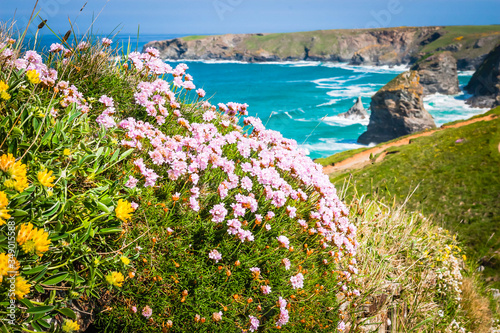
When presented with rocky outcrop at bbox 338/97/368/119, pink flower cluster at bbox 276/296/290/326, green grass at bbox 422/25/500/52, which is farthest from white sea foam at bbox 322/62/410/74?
pink flower cluster at bbox 276/296/290/326

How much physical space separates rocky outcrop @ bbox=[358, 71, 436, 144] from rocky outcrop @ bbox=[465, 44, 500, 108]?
4210 cm

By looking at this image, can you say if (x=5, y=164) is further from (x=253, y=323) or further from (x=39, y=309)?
(x=253, y=323)

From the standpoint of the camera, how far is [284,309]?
2861 millimetres

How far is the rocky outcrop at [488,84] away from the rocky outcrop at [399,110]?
1657 inches

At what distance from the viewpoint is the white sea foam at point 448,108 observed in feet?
290

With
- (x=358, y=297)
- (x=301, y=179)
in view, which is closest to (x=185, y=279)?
(x=301, y=179)

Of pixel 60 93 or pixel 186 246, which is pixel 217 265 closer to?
pixel 186 246

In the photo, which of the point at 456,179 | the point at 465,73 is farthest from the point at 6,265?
the point at 465,73

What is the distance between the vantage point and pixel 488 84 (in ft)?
331

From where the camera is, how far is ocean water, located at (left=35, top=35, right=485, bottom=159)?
7850 centimetres

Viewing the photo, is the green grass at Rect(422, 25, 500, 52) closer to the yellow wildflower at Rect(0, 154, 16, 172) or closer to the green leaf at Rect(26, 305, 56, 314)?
the yellow wildflower at Rect(0, 154, 16, 172)

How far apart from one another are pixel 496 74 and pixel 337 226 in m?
126

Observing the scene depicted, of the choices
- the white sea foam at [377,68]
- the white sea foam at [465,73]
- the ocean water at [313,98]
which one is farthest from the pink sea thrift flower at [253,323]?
the white sea foam at [377,68]

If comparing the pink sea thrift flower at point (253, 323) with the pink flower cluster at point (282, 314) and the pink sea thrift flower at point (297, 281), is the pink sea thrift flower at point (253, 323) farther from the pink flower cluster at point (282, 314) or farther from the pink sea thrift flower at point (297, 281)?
the pink sea thrift flower at point (297, 281)
